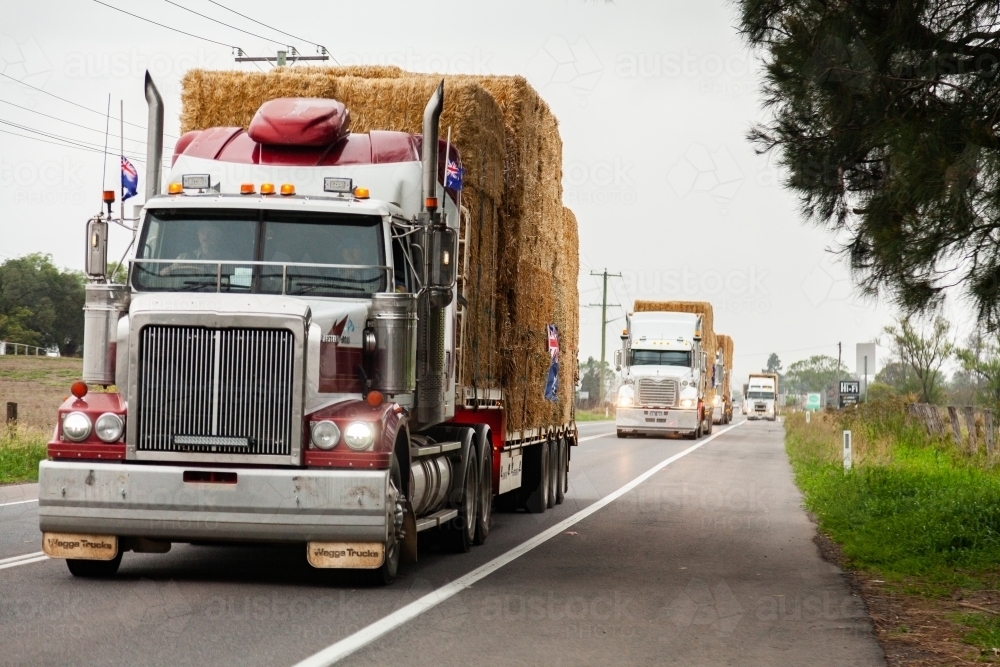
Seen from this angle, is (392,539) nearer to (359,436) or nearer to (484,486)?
(359,436)

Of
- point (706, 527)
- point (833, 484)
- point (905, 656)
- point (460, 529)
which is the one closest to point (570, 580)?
point (460, 529)

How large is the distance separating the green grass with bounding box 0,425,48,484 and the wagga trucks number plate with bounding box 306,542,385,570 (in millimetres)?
11025

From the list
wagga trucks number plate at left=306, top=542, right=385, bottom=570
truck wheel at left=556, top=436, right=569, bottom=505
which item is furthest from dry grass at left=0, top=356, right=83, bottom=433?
wagga trucks number plate at left=306, top=542, right=385, bottom=570

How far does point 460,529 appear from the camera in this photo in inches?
480

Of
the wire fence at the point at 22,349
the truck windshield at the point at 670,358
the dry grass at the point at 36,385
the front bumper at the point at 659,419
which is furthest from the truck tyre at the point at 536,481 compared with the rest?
the wire fence at the point at 22,349

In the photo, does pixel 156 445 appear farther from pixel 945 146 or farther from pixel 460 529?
pixel 945 146

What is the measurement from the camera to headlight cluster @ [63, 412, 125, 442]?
9.37m

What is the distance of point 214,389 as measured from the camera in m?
9.36

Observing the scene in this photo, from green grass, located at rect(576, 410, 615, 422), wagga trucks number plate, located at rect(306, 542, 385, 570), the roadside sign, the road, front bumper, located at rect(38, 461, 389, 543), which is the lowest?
green grass, located at rect(576, 410, 615, 422)

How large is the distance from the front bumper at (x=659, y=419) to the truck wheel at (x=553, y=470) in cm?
2573

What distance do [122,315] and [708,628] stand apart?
4900 millimetres

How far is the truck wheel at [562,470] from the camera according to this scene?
1822cm

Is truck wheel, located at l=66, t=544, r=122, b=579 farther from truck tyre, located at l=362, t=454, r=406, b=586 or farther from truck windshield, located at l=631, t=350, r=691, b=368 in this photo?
truck windshield, located at l=631, t=350, r=691, b=368

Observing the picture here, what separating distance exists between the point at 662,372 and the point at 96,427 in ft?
115
